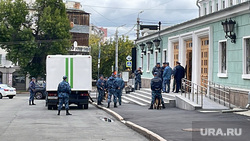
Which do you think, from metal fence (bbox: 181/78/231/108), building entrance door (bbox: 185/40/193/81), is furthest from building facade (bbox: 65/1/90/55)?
metal fence (bbox: 181/78/231/108)

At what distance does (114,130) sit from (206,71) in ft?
38.4

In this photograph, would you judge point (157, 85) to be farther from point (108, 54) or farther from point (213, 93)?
point (108, 54)

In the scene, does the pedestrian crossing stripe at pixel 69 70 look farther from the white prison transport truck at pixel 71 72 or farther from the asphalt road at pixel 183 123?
the asphalt road at pixel 183 123

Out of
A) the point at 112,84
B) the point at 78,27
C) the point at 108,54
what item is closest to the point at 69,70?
the point at 112,84

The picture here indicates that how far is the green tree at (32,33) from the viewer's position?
5602cm

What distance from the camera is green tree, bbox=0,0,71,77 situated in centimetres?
5602

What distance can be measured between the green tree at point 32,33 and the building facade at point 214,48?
26746 millimetres

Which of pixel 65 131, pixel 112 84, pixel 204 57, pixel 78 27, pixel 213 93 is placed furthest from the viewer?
pixel 78 27

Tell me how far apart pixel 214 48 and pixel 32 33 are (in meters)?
38.2

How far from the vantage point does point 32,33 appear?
2266 inches

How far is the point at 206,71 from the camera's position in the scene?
81.5 ft

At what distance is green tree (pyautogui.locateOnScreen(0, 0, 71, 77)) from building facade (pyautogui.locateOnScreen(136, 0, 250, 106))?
26746mm

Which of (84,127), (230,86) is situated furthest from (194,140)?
(230,86)

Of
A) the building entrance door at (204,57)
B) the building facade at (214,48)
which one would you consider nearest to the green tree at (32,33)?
the building facade at (214,48)
